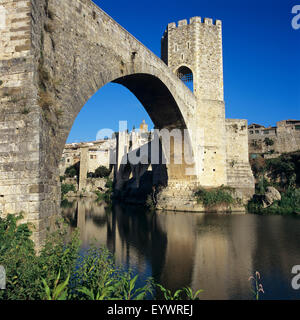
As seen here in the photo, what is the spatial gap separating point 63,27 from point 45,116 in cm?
243

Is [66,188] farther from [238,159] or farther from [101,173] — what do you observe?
[238,159]

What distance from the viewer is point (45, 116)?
556cm

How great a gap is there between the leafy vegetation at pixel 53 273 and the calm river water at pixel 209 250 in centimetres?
57

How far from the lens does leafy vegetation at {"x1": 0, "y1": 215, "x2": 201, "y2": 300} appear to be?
10.8 ft

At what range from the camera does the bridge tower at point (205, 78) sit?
1761 cm

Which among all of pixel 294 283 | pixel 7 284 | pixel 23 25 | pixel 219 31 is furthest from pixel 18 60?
pixel 219 31

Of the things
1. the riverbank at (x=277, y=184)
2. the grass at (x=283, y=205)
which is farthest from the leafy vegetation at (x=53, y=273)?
the riverbank at (x=277, y=184)

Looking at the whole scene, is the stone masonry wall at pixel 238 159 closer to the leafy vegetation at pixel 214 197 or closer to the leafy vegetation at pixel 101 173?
the leafy vegetation at pixel 214 197

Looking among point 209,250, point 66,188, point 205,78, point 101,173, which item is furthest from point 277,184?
point 66,188

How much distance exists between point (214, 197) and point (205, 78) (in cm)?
692

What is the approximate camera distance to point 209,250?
27.5 feet

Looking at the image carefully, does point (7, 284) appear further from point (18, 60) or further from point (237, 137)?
point (237, 137)

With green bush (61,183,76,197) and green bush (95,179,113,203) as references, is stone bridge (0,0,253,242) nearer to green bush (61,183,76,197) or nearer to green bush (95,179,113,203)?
green bush (95,179,113,203)

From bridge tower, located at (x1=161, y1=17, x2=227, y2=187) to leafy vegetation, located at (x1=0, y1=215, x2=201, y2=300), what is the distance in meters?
13.6
